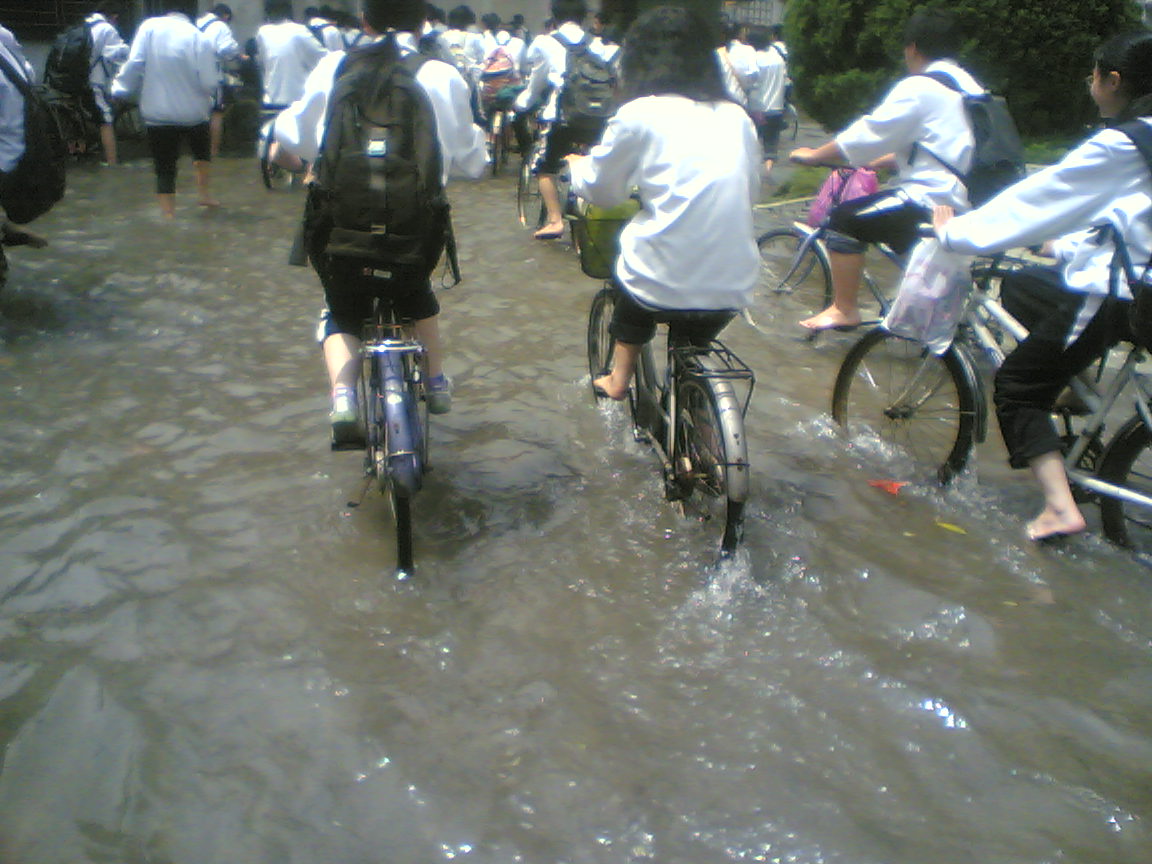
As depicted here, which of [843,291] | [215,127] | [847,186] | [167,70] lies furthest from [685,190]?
[215,127]

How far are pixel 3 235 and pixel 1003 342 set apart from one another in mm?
6016

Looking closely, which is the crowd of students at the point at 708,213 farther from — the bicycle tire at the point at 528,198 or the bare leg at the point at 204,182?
the bare leg at the point at 204,182

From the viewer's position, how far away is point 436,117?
3.94 m

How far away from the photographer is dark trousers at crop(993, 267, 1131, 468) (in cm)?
395

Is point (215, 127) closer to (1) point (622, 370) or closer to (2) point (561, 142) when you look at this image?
(2) point (561, 142)

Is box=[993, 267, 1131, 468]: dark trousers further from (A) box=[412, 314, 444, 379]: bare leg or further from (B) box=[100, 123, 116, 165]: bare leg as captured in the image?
(B) box=[100, 123, 116, 165]: bare leg

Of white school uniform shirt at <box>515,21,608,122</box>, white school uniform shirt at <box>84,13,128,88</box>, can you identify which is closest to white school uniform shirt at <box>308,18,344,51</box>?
white school uniform shirt at <box>84,13,128,88</box>

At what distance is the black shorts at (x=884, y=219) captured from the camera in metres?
5.44

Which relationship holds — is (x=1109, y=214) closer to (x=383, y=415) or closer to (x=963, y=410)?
(x=963, y=410)

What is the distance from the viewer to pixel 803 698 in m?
3.35

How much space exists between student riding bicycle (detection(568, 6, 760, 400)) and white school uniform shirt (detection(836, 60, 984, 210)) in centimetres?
152

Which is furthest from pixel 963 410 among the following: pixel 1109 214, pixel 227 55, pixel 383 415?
pixel 227 55

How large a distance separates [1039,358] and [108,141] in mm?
11788

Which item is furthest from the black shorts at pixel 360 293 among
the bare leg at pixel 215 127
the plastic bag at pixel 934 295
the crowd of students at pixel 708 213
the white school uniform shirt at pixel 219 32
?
the bare leg at pixel 215 127
